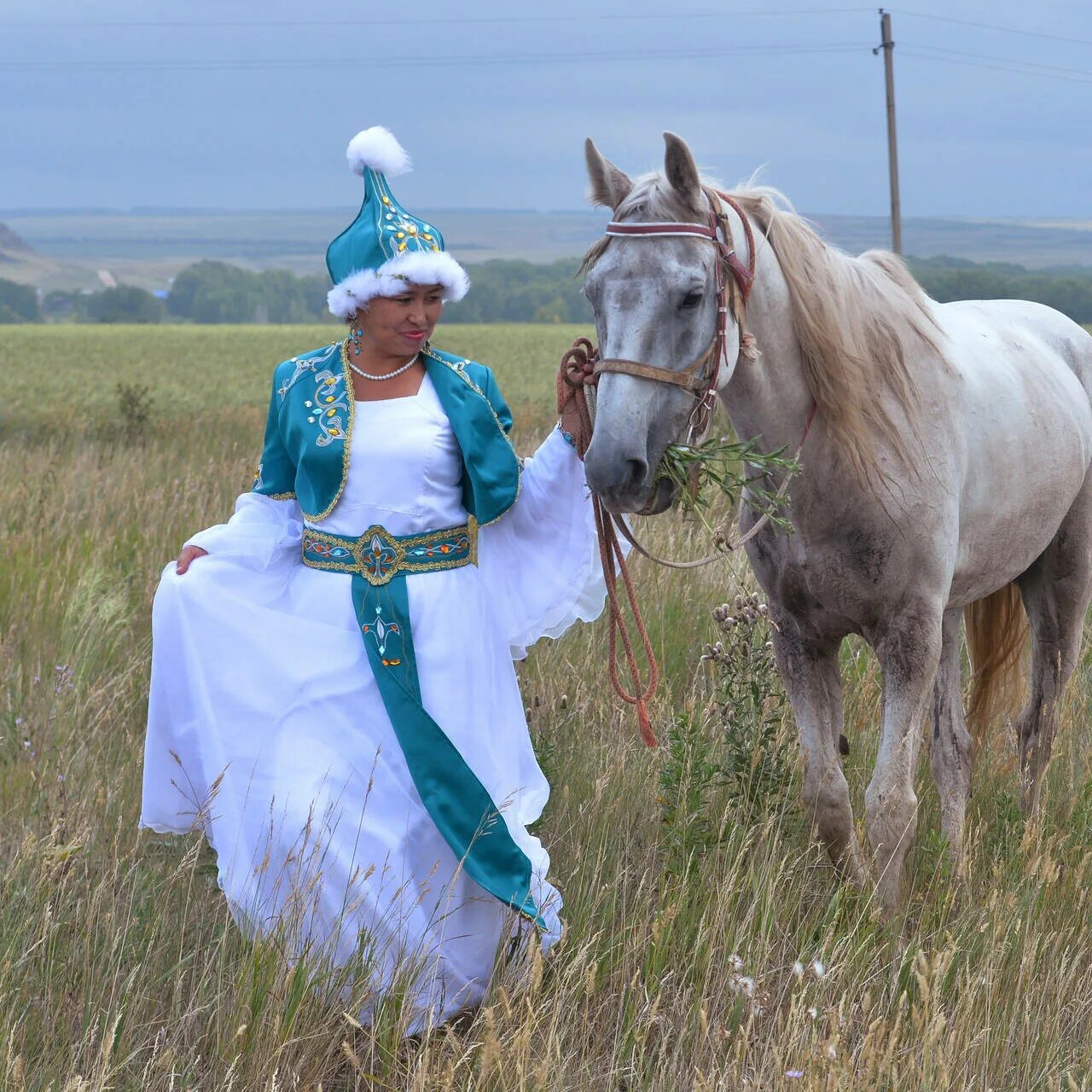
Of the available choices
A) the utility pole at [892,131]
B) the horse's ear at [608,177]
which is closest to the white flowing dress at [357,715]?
the horse's ear at [608,177]

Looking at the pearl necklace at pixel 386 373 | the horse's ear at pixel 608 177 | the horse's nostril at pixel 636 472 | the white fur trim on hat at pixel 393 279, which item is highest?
the horse's ear at pixel 608 177

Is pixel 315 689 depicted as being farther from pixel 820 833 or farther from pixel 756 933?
pixel 820 833

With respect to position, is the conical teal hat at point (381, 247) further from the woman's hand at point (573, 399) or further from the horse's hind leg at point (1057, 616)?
the horse's hind leg at point (1057, 616)

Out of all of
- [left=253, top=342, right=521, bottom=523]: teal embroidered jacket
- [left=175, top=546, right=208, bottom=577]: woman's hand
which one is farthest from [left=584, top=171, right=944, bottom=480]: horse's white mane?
[left=175, top=546, right=208, bottom=577]: woman's hand

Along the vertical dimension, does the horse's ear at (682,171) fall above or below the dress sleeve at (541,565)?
above

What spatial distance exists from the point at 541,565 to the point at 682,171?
3.72 feet

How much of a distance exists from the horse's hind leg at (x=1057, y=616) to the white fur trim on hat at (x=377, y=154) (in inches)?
107

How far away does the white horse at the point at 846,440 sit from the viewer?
111 inches

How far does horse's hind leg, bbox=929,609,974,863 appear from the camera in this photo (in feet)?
13.5

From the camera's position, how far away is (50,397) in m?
17.5

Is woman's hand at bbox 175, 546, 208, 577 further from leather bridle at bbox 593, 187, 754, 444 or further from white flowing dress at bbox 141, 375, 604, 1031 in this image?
leather bridle at bbox 593, 187, 754, 444

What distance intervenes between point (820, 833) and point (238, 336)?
6279 centimetres

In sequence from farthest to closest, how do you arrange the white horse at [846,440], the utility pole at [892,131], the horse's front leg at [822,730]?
1. the utility pole at [892,131]
2. the horse's front leg at [822,730]
3. the white horse at [846,440]

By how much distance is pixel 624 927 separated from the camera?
310 centimetres
